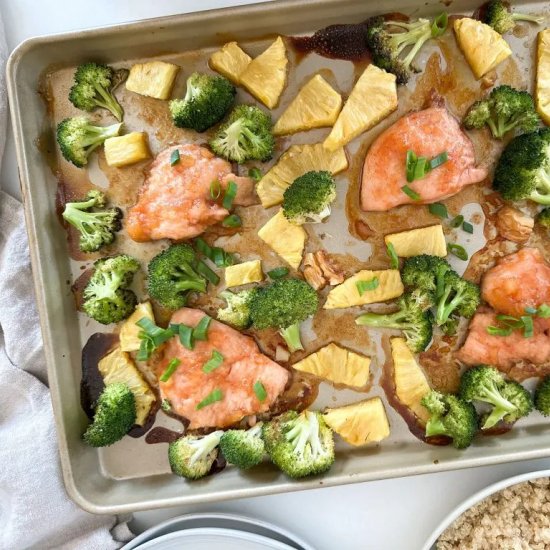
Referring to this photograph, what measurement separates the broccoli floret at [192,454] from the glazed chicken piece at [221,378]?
0.09m

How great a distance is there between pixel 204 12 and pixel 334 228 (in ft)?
3.85

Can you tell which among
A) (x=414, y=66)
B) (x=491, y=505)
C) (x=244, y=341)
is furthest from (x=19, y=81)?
(x=491, y=505)

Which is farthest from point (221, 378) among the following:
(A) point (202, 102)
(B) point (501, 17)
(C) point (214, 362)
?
(B) point (501, 17)

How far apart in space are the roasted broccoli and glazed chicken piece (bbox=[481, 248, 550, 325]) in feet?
5.80

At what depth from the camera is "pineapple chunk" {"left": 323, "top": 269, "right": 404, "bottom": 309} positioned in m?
2.96

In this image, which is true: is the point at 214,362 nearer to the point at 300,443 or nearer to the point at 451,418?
the point at 300,443

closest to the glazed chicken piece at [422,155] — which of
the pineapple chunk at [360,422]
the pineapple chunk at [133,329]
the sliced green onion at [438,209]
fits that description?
the sliced green onion at [438,209]

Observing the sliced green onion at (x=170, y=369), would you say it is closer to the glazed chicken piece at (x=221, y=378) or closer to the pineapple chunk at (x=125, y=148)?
the glazed chicken piece at (x=221, y=378)

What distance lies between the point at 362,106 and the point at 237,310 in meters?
1.16

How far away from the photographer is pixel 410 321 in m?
2.95

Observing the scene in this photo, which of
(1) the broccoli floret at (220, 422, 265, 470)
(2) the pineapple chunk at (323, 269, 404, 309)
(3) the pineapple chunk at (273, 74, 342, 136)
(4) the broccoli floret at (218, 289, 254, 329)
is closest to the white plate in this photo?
(1) the broccoli floret at (220, 422, 265, 470)

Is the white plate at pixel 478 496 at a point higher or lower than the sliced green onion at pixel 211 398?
lower

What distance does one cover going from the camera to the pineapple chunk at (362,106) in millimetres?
2932

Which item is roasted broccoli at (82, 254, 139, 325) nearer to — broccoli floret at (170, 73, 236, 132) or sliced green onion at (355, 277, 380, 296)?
broccoli floret at (170, 73, 236, 132)
